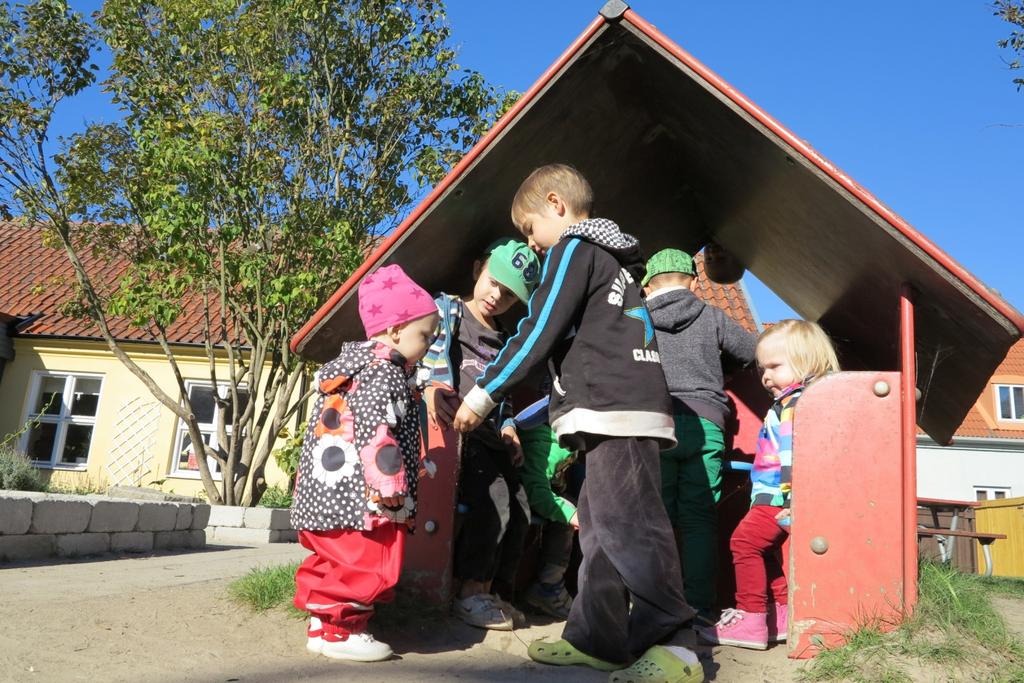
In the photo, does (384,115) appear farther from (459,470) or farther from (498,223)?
(459,470)

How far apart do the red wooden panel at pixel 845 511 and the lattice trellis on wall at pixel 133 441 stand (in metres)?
15.7

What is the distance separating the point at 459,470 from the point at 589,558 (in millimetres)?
946

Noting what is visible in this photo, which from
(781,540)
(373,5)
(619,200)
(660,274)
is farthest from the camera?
(373,5)

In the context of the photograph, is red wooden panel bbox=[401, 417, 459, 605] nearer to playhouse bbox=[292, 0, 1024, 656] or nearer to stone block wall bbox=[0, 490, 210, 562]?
playhouse bbox=[292, 0, 1024, 656]

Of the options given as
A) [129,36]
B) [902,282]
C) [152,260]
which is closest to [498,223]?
[902,282]

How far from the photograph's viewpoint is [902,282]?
351cm

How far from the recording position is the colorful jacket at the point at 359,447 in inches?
114

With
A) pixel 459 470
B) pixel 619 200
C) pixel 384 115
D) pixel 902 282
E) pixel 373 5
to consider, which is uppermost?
pixel 373 5

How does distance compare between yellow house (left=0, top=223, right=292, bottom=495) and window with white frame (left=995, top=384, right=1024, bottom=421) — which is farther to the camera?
window with white frame (left=995, top=384, right=1024, bottom=421)

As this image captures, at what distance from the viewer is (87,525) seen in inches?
254

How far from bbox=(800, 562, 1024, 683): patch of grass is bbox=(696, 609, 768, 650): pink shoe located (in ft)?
1.60

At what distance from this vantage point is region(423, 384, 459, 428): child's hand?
3650 millimetres

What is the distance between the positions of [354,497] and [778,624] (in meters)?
2.03

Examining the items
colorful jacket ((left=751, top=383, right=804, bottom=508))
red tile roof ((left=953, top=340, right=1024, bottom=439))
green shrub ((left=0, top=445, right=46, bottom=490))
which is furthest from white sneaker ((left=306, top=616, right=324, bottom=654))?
red tile roof ((left=953, top=340, right=1024, bottom=439))
